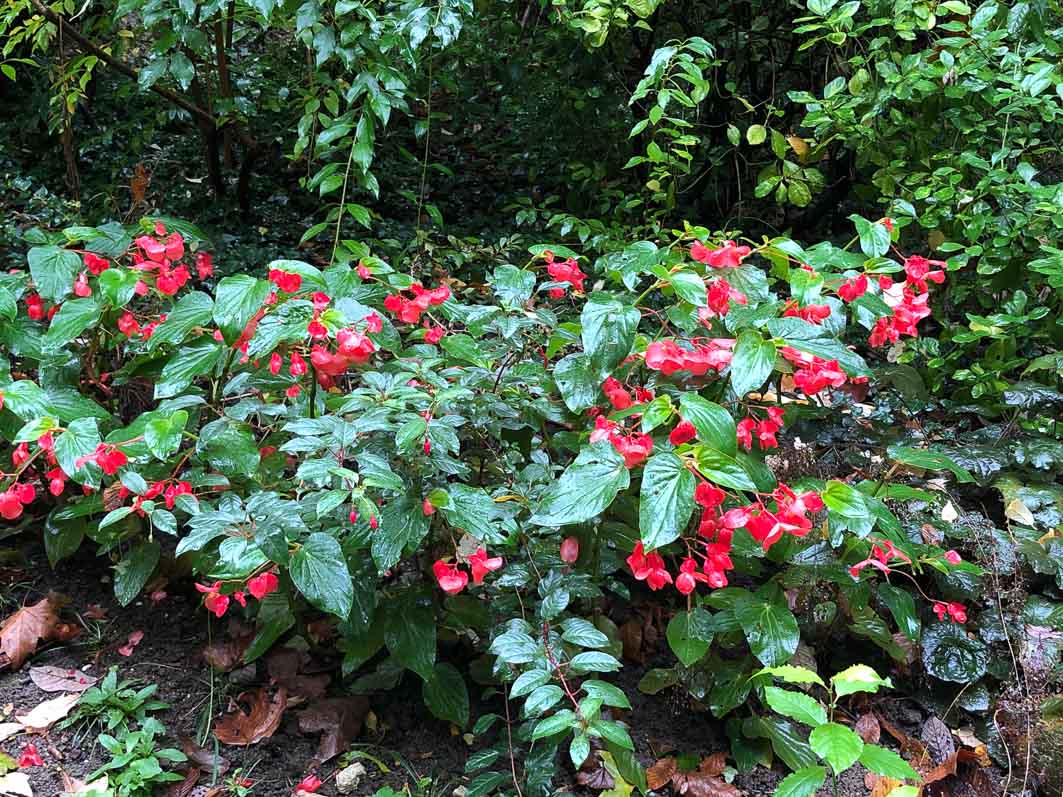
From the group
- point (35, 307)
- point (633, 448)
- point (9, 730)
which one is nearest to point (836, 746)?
point (633, 448)

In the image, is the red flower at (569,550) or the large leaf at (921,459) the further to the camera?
the large leaf at (921,459)

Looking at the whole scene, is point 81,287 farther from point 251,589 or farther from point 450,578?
point 450,578

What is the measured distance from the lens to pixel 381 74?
2318 mm

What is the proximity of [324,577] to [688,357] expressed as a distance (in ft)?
2.18

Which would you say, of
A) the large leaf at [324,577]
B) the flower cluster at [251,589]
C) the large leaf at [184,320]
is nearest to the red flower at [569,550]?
the large leaf at [324,577]

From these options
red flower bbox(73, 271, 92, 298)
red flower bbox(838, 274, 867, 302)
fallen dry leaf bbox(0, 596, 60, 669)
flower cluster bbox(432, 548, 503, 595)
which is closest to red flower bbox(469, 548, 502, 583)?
flower cluster bbox(432, 548, 503, 595)

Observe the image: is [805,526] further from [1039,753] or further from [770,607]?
[1039,753]

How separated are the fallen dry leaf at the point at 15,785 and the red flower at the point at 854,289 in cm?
166

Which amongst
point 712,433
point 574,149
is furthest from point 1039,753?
point 574,149

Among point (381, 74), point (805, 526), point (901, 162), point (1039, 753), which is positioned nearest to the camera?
point (805, 526)

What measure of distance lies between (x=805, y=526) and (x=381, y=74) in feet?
5.55

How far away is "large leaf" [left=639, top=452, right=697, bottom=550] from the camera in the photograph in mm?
1193

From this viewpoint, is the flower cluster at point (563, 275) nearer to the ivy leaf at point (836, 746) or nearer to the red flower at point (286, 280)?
the red flower at point (286, 280)

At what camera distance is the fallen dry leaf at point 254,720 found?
1.66 meters
